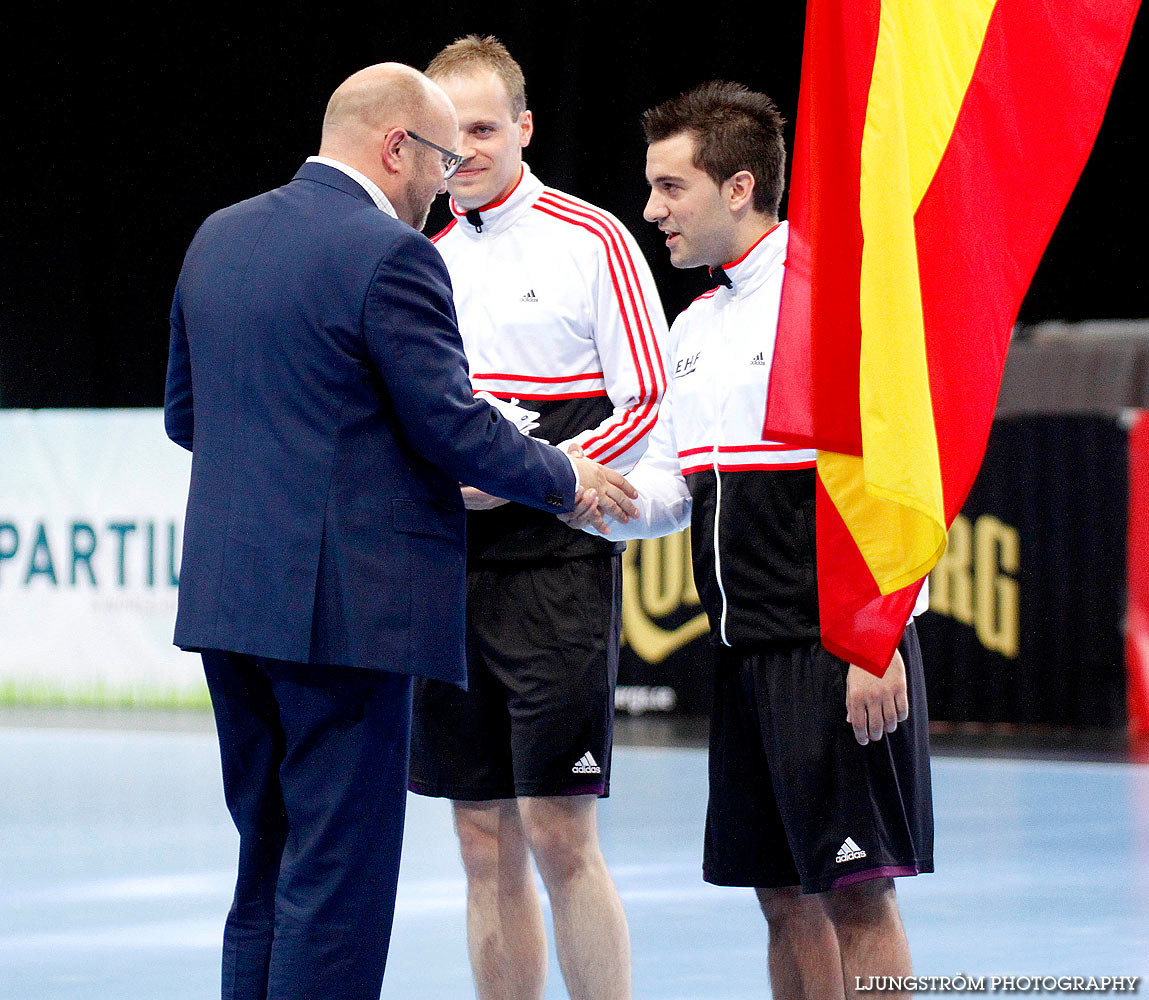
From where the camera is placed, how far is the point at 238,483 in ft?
9.19

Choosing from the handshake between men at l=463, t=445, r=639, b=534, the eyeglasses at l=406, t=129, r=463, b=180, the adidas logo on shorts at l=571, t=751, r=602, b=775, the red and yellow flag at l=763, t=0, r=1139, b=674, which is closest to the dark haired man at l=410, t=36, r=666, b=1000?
the adidas logo on shorts at l=571, t=751, r=602, b=775

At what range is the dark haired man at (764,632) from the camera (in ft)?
9.53

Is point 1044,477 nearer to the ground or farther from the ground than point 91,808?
farther from the ground

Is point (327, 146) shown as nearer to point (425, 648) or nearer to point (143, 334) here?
point (425, 648)

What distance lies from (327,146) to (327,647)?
0.92 meters

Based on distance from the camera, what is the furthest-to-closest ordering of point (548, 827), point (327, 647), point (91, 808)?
point (91, 808) < point (548, 827) < point (327, 647)

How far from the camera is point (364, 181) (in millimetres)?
2938

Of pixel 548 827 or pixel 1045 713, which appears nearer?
pixel 548 827

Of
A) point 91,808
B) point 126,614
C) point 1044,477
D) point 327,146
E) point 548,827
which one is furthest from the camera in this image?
point 126,614

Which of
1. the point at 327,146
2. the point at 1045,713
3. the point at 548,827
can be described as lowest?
the point at 1045,713

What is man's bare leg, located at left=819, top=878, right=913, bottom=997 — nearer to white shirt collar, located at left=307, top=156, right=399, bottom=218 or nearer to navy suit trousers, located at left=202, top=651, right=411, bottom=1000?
navy suit trousers, located at left=202, top=651, right=411, bottom=1000

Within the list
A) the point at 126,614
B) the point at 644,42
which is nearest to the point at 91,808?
the point at 126,614

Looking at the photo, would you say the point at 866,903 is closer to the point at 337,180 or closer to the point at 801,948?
the point at 801,948

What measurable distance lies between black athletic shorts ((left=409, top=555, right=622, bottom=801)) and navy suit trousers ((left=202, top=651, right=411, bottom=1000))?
1.73ft
